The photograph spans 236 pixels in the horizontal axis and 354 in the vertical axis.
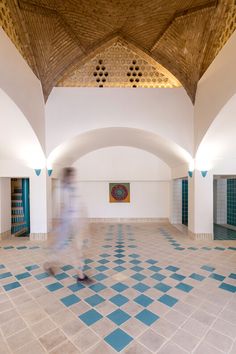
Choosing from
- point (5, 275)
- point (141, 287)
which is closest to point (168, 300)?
point (141, 287)

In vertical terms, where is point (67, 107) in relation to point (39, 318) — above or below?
above

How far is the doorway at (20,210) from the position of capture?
7051 mm

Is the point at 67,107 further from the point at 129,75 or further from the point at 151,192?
the point at 151,192

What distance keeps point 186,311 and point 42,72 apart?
592cm

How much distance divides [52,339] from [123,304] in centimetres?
100

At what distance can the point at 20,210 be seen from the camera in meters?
7.70

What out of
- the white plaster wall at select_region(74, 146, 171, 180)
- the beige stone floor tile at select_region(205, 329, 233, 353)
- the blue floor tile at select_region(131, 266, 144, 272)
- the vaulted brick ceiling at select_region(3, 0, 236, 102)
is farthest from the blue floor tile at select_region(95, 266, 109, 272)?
the white plaster wall at select_region(74, 146, 171, 180)

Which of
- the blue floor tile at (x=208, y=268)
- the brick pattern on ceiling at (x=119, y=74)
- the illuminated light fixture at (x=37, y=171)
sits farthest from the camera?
the illuminated light fixture at (x=37, y=171)

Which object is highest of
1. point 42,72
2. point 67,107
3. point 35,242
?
point 42,72

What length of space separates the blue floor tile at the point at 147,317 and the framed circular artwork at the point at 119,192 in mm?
6591

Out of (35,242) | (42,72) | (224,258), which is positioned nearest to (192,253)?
(224,258)

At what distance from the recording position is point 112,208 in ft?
30.0

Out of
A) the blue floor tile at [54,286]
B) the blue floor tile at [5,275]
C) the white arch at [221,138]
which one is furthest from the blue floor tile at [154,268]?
the white arch at [221,138]

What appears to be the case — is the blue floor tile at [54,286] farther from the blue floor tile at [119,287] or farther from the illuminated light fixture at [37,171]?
the illuminated light fixture at [37,171]
